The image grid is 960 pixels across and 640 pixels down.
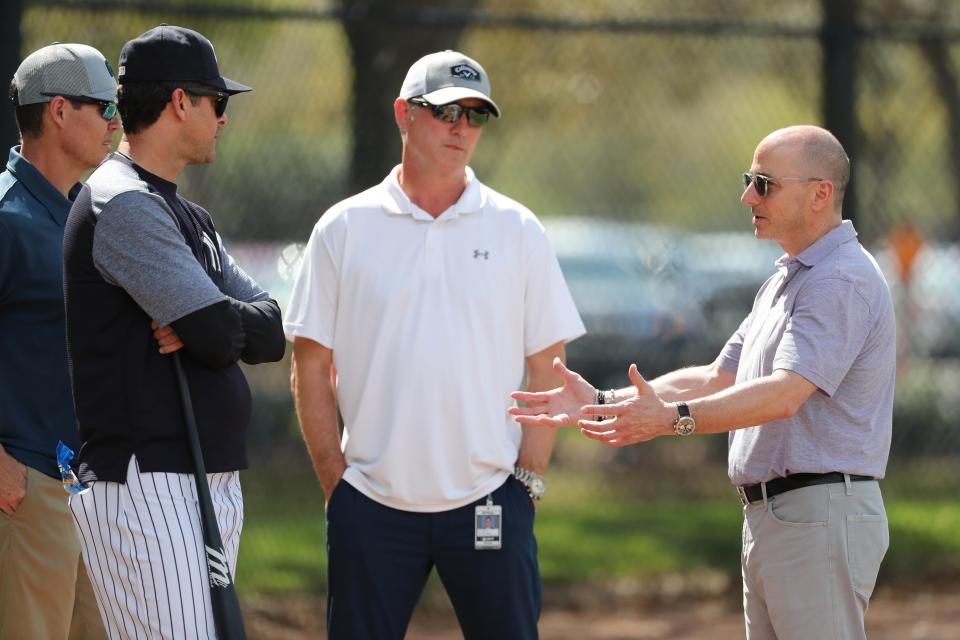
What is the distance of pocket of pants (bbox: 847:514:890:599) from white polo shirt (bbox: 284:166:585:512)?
104cm

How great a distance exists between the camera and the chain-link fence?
6215 mm

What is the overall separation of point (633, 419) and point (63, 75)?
6.45 feet

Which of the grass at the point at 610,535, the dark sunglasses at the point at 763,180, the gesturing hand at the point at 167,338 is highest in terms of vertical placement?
the dark sunglasses at the point at 763,180

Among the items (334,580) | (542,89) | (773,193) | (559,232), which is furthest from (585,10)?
(559,232)

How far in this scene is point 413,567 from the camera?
3984mm

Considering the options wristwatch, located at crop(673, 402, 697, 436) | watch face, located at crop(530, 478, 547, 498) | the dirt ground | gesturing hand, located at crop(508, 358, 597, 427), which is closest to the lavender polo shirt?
wristwatch, located at crop(673, 402, 697, 436)

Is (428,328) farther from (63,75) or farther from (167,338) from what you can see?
(63,75)

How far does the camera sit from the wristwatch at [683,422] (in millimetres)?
3412

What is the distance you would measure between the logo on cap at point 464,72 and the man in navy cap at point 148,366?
1.01 m

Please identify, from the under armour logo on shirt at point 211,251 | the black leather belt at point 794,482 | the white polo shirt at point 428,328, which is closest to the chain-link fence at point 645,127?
the white polo shirt at point 428,328

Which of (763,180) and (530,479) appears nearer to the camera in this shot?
(763,180)

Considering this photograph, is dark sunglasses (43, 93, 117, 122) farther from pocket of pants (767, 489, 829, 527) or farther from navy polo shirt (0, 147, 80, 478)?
pocket of pants (767, 489, 829, 527)

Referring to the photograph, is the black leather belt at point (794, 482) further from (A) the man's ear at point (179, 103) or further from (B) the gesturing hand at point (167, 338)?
(A) the man's ear at point (179, 103)

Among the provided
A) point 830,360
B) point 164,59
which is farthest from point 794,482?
point 164,59
